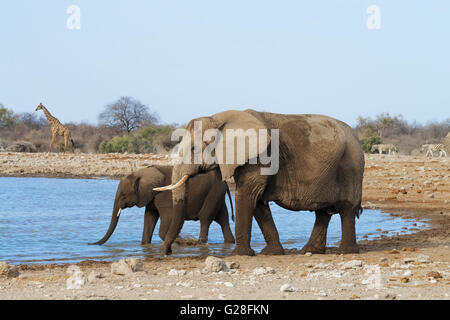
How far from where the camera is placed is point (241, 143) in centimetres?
884

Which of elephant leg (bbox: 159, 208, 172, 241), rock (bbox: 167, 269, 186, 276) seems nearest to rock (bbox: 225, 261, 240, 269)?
rock (bbox: 167, 269, 186, 276)

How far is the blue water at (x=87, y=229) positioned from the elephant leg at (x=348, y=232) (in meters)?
1.88

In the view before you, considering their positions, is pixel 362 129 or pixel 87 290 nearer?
pixel 87 290

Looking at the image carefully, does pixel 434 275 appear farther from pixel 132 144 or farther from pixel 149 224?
pixel 132 144

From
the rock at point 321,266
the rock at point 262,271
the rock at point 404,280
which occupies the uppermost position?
the rock at point 404,280

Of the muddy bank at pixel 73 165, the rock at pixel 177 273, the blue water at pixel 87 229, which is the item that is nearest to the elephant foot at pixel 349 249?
the blue water at pixel 87 229

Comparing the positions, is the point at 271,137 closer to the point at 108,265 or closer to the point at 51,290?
the point at 108,265

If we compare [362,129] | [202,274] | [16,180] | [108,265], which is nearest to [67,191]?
[16,180]

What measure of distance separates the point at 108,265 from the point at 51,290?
2.40 metres

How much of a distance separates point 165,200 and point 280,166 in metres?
3.08

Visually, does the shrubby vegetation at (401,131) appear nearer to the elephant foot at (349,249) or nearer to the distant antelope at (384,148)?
the distant antelope at (384,148)

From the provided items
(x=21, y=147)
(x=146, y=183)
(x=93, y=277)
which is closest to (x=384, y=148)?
(x=21, y=147)

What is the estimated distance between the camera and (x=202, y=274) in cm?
731

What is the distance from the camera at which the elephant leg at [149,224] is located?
1177 centimetres
